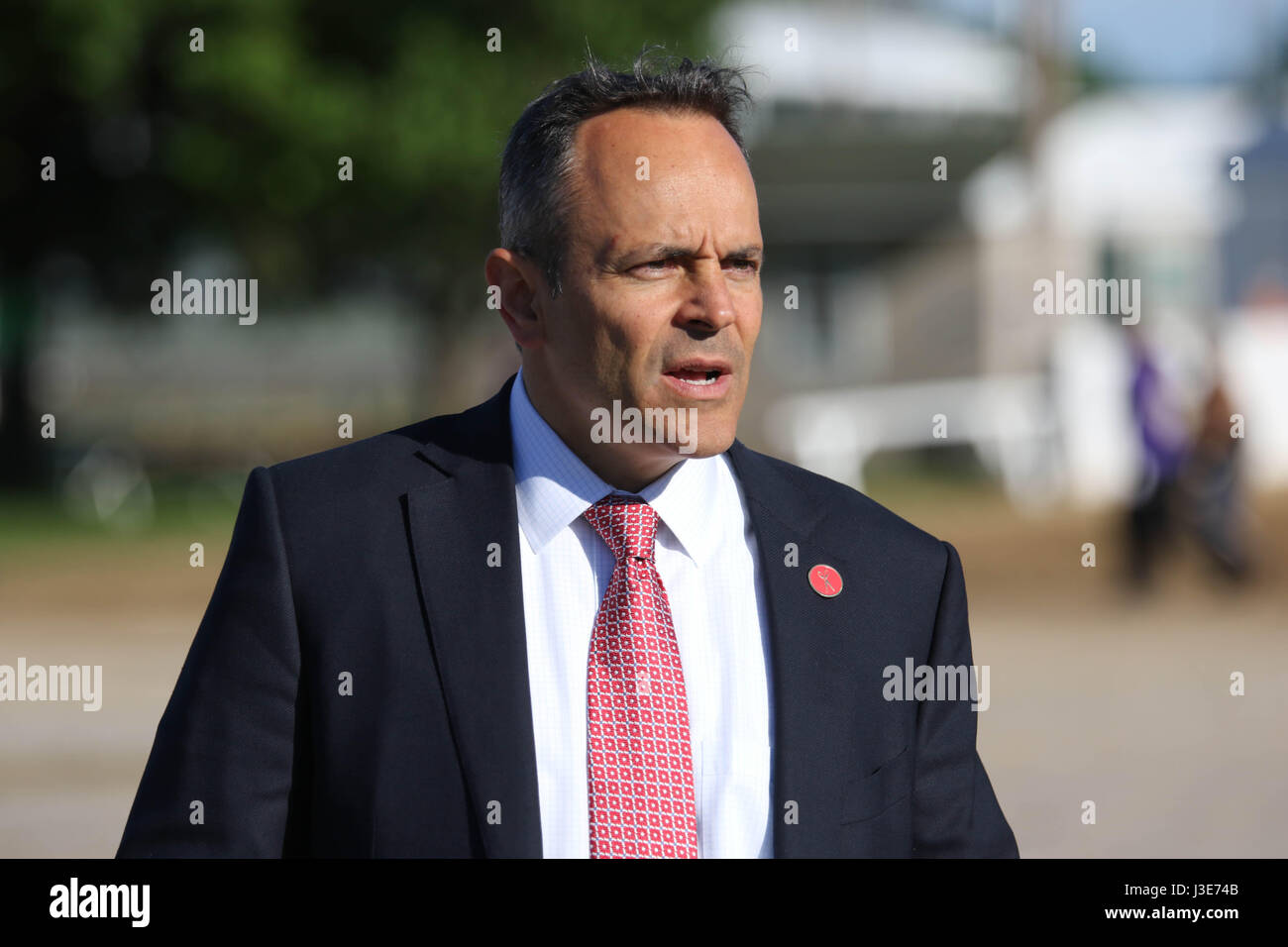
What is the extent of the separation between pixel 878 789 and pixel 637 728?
0.40 metres

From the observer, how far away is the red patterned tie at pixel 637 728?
2.46 metres

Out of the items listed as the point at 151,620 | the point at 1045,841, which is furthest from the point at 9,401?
the point at 1045,841

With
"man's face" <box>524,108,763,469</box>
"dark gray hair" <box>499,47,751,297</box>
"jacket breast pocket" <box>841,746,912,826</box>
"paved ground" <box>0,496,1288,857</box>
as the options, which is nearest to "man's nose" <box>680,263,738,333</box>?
"man's face" <box>524,108,763,469</box>

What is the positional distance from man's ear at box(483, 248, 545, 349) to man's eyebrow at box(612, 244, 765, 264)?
0.21 m

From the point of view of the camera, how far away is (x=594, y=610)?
2.61 m

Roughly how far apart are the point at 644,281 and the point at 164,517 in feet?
64.5

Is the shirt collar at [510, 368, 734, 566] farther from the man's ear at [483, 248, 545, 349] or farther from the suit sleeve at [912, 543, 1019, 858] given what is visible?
the suit sleeve at [912, 543, 1019, 858]

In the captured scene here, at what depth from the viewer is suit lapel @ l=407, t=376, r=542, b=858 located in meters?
2.40

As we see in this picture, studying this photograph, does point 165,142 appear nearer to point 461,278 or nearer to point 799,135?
point 461,278

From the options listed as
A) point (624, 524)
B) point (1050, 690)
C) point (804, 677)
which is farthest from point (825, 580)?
point (1050, 690)

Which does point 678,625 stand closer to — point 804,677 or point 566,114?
point 804,677

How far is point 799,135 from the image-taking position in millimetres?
34375

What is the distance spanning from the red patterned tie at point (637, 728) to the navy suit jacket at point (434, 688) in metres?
0.11

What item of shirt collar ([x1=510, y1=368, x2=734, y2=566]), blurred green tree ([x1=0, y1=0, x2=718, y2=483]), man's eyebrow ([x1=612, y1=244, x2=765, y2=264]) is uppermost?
blurred green tree ([x1=0, y1=0, x2=718, y2=483])
